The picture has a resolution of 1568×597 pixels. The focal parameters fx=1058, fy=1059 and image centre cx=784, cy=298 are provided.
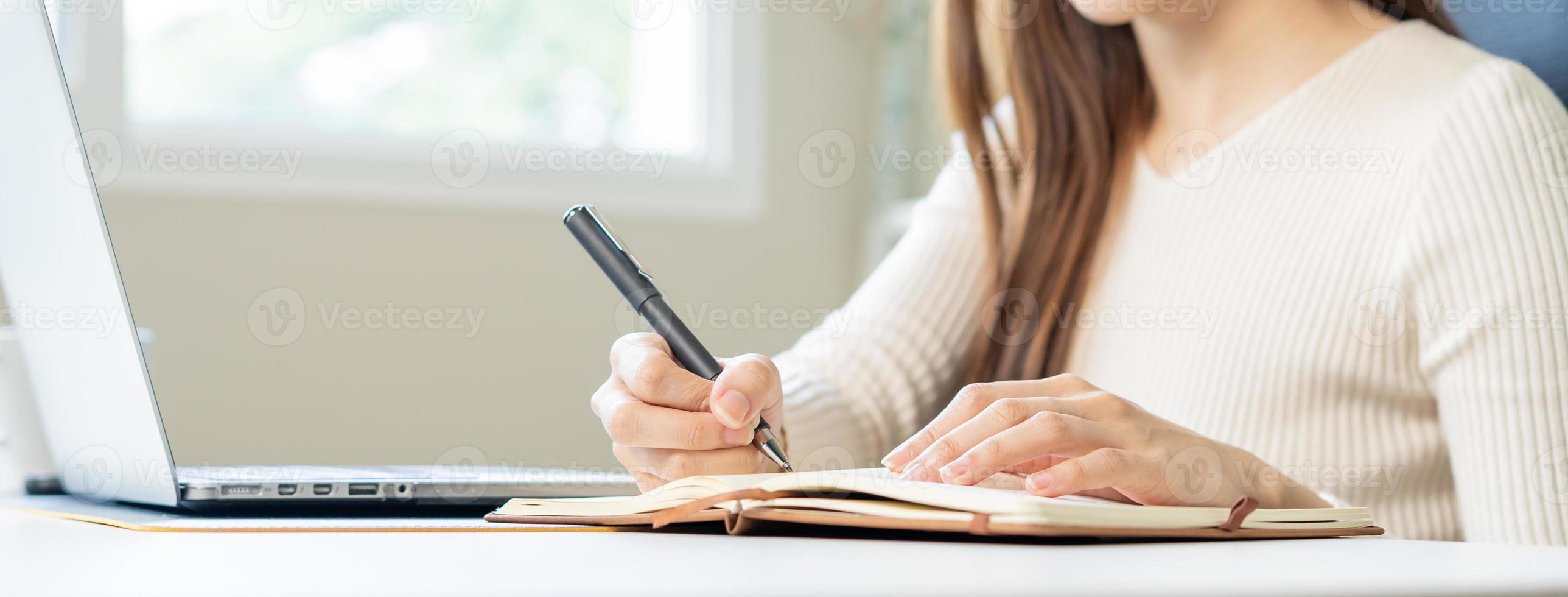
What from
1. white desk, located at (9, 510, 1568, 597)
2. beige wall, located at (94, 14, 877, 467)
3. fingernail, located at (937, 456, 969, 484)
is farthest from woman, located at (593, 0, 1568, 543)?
beige wall, located at (94, 14, 877, 467)

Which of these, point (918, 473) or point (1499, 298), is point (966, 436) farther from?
point (1499, 298)

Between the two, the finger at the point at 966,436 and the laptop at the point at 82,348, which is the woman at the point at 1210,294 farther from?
the laptop at the point at 82,348

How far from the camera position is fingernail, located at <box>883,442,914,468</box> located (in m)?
0.57

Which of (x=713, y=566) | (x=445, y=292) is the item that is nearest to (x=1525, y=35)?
(x=713, y=566)

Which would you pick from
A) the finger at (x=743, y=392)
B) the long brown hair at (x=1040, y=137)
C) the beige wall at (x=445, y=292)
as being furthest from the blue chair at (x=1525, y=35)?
the beige wall at (x=445, y=292)

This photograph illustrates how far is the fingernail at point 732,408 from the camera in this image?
0.60m

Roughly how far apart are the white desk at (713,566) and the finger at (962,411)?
149mm

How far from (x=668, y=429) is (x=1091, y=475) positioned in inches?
10.1

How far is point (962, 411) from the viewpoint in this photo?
1.92 feet

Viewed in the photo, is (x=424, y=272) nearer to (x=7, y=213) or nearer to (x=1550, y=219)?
(x=7, y=213)

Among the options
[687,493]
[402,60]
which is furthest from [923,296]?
[402,60]

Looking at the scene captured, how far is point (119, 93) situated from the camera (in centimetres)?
178

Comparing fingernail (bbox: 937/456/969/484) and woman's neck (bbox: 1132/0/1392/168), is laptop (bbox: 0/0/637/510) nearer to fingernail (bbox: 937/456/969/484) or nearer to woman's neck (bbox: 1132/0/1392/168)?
fingernail (bbox: 937/456/969/484)

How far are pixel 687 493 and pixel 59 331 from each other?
37cm
